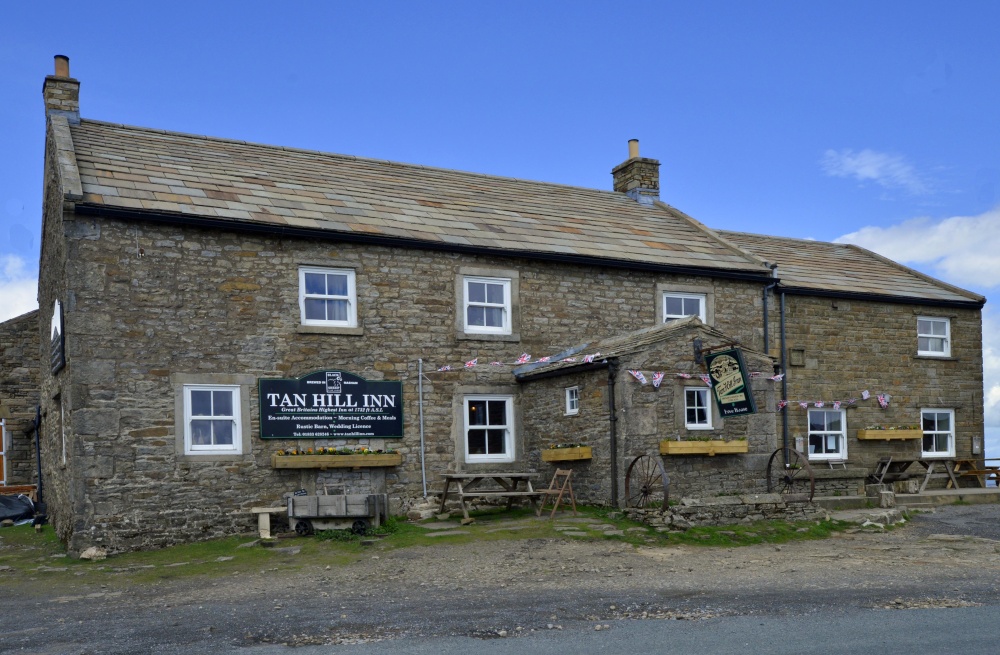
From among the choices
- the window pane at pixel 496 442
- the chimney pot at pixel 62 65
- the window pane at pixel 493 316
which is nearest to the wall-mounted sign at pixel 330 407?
the window pane at pixel 496 442

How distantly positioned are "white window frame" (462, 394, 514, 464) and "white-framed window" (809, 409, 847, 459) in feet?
25.5

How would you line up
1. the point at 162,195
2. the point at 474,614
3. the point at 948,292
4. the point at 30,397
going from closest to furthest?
the point at 474,614
the point at 162,195
the point at 30,397
the point at 948,292

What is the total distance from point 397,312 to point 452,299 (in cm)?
115

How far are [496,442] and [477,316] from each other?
8.09 ft

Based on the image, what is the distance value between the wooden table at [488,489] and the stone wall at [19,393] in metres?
11.0

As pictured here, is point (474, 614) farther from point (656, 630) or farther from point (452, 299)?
point (452, 299)

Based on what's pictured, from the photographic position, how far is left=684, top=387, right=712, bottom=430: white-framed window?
17344 millimetres

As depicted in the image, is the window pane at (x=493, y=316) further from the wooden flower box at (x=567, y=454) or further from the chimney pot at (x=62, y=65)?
the chimney pot at (x=62, y=65)

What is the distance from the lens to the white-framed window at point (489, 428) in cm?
1870

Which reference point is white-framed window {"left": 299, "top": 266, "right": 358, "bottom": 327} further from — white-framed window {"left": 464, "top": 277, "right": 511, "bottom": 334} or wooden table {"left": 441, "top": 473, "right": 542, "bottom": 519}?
wooden table {"left": 441, "top": 473, "right": 542, "bottom": 519}

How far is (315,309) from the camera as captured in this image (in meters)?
17.6

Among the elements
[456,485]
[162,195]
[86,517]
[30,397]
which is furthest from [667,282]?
[30,397]

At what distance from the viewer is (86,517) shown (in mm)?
15227

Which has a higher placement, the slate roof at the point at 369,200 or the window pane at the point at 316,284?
the slate roof at the point at 369,200
